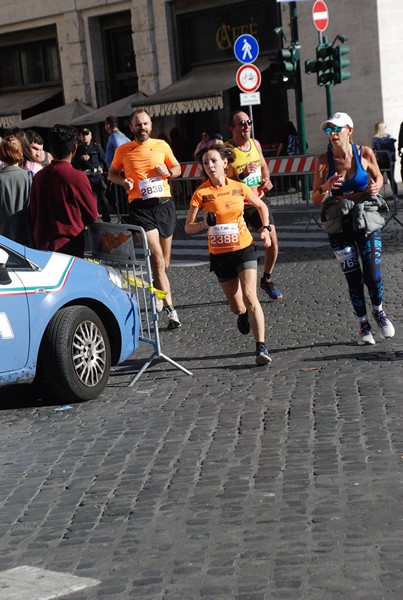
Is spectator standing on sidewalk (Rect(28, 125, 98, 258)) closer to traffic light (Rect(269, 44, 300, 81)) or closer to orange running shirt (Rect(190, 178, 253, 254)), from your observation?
orange running shirt (Rect(190, 178, 253, 254))

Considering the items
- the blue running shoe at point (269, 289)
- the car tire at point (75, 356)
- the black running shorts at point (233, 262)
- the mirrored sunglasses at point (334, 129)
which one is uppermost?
the mirrored sunglasses at point (334, 129)

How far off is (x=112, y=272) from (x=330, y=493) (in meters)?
3.77

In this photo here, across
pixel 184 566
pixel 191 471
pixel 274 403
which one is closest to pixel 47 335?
pixel 274 403

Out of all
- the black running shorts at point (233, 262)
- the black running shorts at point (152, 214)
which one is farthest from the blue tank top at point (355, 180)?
the black running shorts at point (152, 214)

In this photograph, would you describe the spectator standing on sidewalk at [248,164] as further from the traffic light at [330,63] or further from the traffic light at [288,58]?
the traffic light at [288,58]

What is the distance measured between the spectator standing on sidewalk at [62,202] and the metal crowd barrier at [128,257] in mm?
145

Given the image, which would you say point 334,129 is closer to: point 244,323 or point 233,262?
point 233,262

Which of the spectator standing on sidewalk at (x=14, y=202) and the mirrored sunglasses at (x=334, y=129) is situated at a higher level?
the mirrored sunglasses at (x=334, y=129)

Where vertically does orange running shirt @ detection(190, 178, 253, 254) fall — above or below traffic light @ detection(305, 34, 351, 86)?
below

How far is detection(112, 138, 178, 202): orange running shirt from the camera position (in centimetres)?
1125

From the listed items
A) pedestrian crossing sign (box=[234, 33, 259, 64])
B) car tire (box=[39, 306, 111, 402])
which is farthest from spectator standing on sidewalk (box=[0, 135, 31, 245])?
pedestrian crossing sign (box=[234, 33, 259, 64])

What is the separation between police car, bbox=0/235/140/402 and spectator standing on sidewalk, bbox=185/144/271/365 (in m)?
0.96

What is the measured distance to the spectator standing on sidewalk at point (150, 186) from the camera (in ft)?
36.7

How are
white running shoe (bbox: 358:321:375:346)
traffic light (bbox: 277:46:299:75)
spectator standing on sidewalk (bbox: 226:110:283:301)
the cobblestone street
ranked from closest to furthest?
the cobblestone street
white running shoe (bbox: 358:321:375:346)
spectator standing on sidewalk (bbox: 226:110:283:301)
traffic light (bbox: 277:46:299:75)
